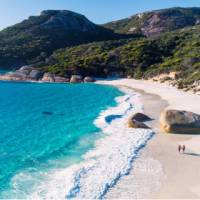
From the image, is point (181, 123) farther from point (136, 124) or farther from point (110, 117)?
point (110, 117)

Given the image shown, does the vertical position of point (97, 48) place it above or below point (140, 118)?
above

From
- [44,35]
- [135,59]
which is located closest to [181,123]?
[135,59]

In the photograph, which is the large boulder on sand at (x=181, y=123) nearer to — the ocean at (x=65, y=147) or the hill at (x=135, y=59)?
the ocean at (x=65, y=147)

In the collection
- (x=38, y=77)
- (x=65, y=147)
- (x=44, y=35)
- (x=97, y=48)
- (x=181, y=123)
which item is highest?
(x=44, y=35)

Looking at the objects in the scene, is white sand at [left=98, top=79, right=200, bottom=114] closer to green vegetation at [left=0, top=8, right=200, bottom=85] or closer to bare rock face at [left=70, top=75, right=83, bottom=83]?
green vegetation at [left=0, top=8, right=200, bottom=85]

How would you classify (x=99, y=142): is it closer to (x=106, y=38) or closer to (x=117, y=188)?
(x=117, y=188)
